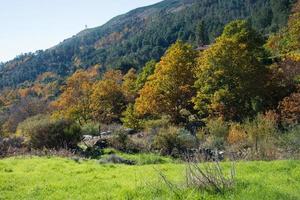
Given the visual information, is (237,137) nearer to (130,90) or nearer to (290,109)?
(290,109)

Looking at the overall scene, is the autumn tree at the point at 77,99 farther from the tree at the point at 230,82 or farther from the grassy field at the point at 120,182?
the grassy field at the point at 120,182

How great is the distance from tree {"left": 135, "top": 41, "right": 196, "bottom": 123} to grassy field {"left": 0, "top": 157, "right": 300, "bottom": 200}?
26819 millimetres

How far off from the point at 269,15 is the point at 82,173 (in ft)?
335

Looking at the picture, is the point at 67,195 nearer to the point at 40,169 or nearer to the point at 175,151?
the point at 40,169

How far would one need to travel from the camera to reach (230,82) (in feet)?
126

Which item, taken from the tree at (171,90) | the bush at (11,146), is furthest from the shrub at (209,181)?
the tree at (171,90)

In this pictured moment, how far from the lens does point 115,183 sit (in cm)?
1176

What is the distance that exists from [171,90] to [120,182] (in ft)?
102

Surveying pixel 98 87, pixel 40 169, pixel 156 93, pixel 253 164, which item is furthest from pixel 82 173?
pixel 98 87

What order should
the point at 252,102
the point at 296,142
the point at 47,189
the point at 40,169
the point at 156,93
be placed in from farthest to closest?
the point at 156,93 → the point at 252,102 → the point at 296,142 → the point at 40,169 → the point at 47,189

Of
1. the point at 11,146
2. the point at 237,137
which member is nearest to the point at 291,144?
the point at 237,137

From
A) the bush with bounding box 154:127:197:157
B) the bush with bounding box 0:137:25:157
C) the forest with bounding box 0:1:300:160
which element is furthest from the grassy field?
the bush with bounding box 154:127:197:157

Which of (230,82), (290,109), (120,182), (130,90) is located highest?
(120,182)

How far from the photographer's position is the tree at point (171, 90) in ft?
139
